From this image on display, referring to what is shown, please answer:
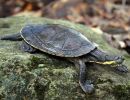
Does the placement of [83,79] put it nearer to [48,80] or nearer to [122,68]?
[48,80]

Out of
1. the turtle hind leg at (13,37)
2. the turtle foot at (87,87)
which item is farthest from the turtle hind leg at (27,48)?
the turtle foot at (87,87)

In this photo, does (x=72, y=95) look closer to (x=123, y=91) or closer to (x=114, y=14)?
(x=123, y=91)

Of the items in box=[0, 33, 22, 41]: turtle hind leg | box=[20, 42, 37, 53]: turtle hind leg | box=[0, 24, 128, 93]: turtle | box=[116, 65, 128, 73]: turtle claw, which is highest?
box=[0, 24, 128, 93]: turtle

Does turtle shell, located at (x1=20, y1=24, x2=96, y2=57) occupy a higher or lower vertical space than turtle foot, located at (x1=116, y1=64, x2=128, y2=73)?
higher

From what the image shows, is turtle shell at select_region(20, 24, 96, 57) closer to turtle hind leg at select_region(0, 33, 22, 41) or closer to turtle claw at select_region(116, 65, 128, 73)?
turtle hind leg at select_region(0, 33, 22, 41)

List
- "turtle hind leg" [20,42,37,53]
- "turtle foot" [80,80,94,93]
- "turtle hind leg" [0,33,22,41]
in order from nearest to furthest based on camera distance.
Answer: "turtle foot" [80,80,94,93]
"turtle hind leg" [20,42,37,53]
"turtle hind leg" [0,33,22,41]

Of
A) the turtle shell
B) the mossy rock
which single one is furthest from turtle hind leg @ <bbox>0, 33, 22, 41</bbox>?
the mossy rock

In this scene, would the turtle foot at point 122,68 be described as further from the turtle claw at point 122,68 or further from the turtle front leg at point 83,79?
the turtle front leg at point 83,79
